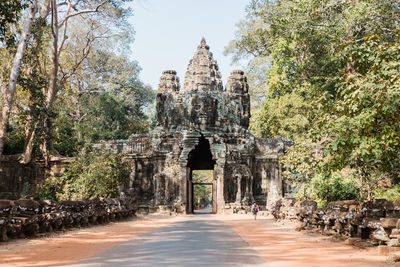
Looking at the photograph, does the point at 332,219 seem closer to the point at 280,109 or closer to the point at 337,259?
the point at 337,259

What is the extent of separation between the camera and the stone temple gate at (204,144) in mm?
23094

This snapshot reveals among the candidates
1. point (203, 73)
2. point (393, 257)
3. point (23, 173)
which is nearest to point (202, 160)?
point (203, 73)

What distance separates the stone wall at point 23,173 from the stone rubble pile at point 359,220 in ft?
57.3

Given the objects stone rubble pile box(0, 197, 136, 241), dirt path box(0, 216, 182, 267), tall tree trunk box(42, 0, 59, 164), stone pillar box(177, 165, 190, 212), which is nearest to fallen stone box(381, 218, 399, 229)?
dirt path box(0, 216, 182, 267)

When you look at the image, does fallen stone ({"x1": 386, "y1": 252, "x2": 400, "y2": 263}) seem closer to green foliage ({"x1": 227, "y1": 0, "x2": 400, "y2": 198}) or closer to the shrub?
green foliage ({"x1": 227, "y1": 0, "x2": 400, "y2": 198})

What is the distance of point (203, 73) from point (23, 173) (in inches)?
503

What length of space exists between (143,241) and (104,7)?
19125 millimetres

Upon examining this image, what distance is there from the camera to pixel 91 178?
20.0 m

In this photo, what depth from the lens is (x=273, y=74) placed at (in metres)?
29.0

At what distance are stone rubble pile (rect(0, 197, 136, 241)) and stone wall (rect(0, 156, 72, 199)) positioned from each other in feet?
35.4

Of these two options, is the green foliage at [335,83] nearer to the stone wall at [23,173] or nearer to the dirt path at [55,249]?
the dirt path at [55,249]

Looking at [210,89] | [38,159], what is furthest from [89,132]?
[210,89]

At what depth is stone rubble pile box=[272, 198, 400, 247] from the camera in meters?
7.23

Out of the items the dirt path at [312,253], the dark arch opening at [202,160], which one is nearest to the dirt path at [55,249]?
the dirt path at [312,253]
